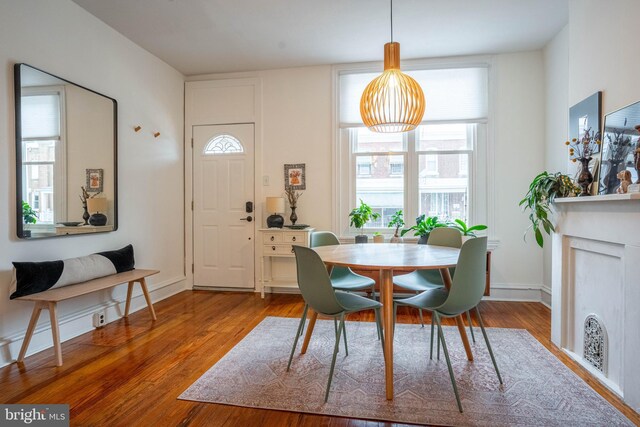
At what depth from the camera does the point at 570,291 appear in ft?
8.25

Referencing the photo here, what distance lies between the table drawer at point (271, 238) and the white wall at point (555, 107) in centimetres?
298

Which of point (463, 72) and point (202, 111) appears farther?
point (202, 111)

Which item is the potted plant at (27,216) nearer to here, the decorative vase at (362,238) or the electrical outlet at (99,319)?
the electrical outlet at (99,319)

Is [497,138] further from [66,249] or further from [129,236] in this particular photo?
[66,249]

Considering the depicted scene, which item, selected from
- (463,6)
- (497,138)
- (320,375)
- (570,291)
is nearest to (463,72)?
(497,138)

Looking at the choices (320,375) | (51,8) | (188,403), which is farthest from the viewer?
(51,8)

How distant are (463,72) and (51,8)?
4.02 metres

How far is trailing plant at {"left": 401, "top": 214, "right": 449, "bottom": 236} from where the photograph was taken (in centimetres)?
378

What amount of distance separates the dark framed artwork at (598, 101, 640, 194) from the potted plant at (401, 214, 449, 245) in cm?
169

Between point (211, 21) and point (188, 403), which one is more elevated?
point (211, 21)

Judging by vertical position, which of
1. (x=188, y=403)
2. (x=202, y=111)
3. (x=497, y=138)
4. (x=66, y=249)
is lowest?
(x=188, y=403)

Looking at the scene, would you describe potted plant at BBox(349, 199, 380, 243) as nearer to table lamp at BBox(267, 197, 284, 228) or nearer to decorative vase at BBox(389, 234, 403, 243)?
decorative vase at BBox(389, 234, 403, 243)

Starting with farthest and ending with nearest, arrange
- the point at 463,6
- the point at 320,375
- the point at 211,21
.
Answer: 1. the point at 211,21
2. the point at 463,6
3. the point at 320,375

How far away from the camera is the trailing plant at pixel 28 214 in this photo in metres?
2.52
